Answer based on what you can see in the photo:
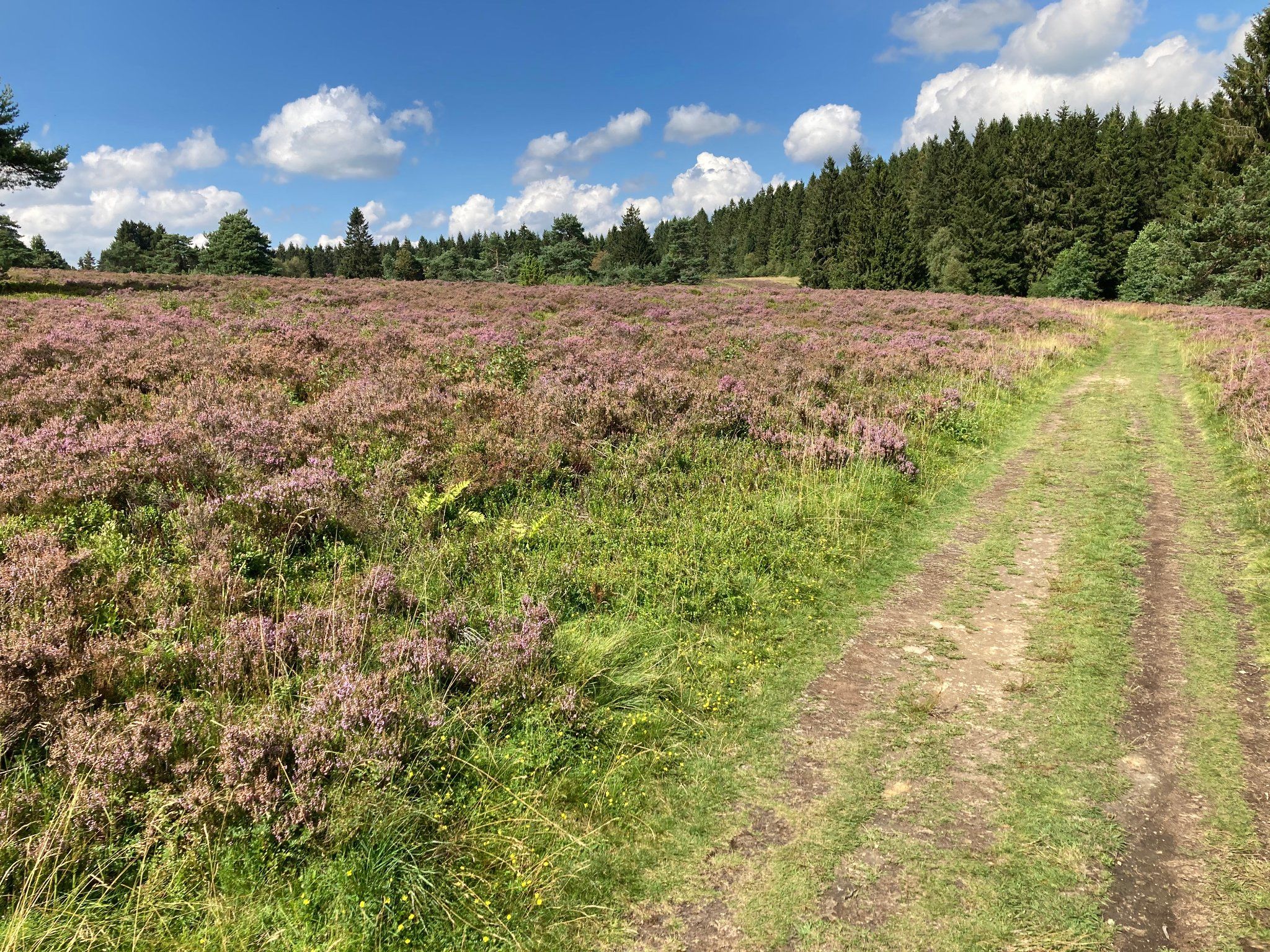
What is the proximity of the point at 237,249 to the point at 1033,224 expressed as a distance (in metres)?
77.3

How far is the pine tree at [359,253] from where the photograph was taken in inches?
3243

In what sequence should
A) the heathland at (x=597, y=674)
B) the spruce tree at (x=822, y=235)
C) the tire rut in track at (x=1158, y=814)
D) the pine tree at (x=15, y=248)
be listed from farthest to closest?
the spruce tree at (x=822, y=235)
the pine tree at (x=15, y=248)
the heathland at (x=597, y=674)
the tire rut in track at (x=1158, y=814)

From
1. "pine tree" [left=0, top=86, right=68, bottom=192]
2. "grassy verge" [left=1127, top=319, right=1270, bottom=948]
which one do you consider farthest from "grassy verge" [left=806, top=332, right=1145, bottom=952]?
"pine tree" [left=0, top=86, right=68, bottom=192]

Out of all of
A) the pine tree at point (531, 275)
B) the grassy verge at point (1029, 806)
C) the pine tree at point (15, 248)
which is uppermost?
the pine tree at point (15, 248)

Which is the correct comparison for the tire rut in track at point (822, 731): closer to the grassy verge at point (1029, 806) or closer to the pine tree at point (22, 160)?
the grassy verge at point (1029, 806)

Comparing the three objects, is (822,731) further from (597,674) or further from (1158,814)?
(1158,814)

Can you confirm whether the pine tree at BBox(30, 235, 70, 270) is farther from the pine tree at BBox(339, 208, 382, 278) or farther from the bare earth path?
the bare earth path

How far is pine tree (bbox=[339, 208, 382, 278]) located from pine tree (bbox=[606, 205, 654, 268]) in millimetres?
32627

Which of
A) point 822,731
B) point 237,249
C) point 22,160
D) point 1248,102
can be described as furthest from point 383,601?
point 237,249

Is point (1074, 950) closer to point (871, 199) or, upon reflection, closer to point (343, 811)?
point (343, 811)

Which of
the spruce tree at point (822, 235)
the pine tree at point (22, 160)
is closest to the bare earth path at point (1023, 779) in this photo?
the pine tree at point (22, 160)

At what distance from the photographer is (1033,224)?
59.5 meters

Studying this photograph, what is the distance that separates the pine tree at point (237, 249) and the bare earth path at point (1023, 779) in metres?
71.4

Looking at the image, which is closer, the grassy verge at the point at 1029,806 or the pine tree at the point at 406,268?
the grassy verge at the point at 1029,806
